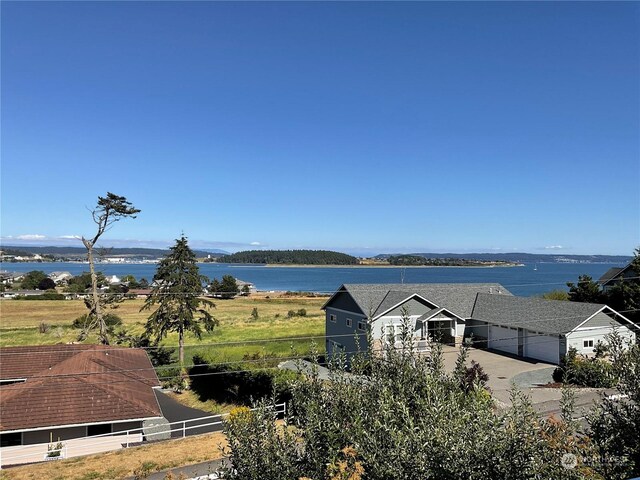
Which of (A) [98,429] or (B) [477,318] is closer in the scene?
(A) [98,429]

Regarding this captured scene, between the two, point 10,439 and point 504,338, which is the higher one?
point 504,338

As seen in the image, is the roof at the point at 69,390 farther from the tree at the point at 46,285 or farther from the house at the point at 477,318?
the tree at the point at 46,285

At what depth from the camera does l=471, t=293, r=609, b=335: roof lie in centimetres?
2961

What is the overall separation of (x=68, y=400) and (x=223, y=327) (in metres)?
38.9

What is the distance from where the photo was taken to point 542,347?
3059cm

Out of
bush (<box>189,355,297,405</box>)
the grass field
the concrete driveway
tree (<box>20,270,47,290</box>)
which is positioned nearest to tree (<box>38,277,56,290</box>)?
tree (<box>20,270,47,290</box>)

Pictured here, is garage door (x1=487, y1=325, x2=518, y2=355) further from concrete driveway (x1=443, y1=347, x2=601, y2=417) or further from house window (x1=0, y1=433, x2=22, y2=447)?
Answer: house window (x1=0, y1=433, x2=22, y2=447)

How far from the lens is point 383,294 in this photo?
3550cm

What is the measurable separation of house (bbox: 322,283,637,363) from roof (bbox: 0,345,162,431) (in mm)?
11980

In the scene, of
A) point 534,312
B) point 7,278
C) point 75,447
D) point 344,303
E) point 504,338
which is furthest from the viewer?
point 7,278

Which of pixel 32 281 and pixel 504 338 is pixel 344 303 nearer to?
pixel 504 338

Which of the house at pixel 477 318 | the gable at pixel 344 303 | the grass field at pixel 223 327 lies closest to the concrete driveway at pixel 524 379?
the house at pixel 477 318

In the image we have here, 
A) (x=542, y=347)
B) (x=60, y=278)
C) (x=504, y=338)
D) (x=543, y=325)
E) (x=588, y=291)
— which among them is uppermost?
(x=588, y=291)

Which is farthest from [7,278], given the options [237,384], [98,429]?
[98,429]
